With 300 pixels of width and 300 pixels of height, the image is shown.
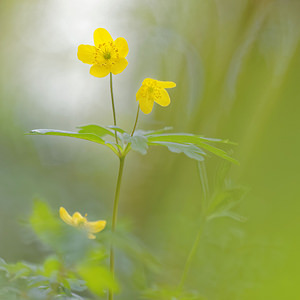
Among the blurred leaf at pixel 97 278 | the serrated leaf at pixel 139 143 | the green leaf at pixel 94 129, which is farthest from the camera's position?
the green leaf at pixel 94 129

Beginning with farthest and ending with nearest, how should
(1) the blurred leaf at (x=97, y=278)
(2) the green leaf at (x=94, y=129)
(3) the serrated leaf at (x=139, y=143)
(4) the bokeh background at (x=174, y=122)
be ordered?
(4) the bokeh background at (x=174, y=122)
(2) the green leaf at (x=94, y=129)
(3) the serrated leaf at (x=139, y=143)
(1) the blurred leaf at (x=97, y=278)

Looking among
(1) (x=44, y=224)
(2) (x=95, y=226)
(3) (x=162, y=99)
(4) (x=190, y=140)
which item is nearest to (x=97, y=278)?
(1) (x=44, y=224)

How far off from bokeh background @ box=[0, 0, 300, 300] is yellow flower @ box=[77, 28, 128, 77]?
0.28m

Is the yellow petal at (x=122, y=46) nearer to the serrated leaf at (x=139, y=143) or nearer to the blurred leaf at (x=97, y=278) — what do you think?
the serrated leaf at (x=139, y=143)

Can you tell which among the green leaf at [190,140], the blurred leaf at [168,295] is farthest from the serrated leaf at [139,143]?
the blurred leaf at [168,295]

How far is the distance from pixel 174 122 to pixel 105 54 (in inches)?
Result: 71.8

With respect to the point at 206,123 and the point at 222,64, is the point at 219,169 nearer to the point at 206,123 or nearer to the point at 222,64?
the point at 206,123

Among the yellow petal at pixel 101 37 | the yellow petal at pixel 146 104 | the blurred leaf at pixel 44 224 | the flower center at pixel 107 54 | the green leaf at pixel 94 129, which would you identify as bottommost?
the blurred leaf at pixel 44 224

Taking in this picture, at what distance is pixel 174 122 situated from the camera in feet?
8.15

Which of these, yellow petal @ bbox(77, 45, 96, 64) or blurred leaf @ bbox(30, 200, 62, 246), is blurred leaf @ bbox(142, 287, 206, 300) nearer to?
blurred leaf @ bbox(30, 200, 62, 246)

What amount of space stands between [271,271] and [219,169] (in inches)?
19.5

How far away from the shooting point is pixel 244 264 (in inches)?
37.7

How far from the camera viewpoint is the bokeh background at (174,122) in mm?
1016

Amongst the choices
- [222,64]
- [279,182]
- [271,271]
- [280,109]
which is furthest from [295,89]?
[271,271]
